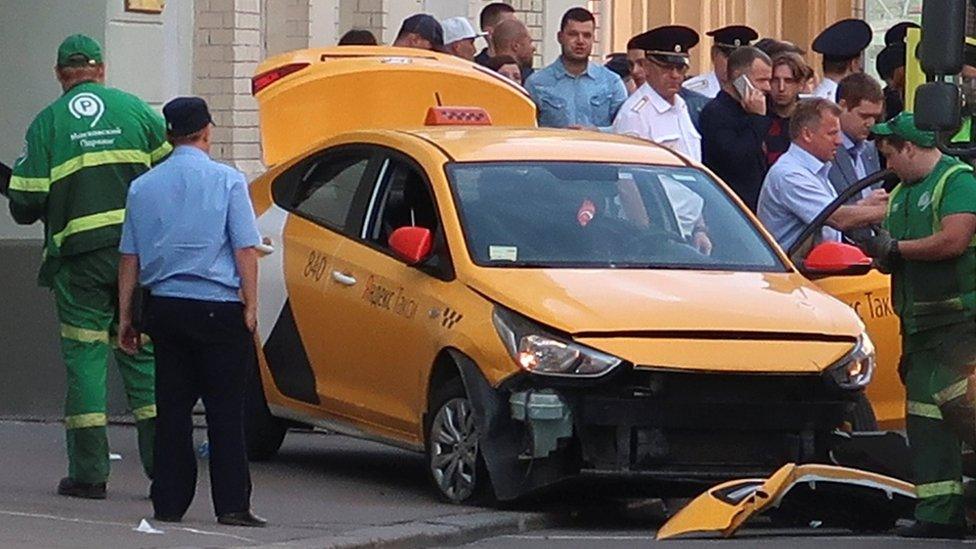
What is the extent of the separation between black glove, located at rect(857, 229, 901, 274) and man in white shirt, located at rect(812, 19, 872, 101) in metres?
5.57

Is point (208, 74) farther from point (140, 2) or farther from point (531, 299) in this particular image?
point (531, 299)

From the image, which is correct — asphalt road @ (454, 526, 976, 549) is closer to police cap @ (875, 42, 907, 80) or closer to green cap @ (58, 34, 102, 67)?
green cap @ (58, 34, 102, 67)

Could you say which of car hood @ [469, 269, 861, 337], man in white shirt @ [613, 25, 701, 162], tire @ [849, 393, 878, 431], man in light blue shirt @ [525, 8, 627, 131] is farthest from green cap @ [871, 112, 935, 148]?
man in light blue shirt @ [525, 8, 627, 131]

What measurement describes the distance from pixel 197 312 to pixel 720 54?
7.29 metres

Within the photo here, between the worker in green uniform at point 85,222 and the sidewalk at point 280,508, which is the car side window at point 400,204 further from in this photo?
the worker in green uniform at point 85,222

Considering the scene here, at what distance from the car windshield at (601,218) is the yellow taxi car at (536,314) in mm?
12

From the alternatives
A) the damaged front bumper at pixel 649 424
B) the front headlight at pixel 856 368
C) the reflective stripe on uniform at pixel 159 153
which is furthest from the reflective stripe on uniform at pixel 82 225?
the front headlight at pixel 856 368

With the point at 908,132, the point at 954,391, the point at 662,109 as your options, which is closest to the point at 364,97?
the point at 662,109

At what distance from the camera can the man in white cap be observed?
17688 millimetres

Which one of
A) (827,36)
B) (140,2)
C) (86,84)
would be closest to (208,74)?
(140,2)

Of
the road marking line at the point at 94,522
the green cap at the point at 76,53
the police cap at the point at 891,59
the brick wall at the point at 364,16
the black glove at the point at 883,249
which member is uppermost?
the brick wall at the point at 364,16

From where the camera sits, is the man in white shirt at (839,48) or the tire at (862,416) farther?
the man in white shirt at (839,48)

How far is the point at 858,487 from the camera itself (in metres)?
12.0

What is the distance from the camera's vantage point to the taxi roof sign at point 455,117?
1466 cm
